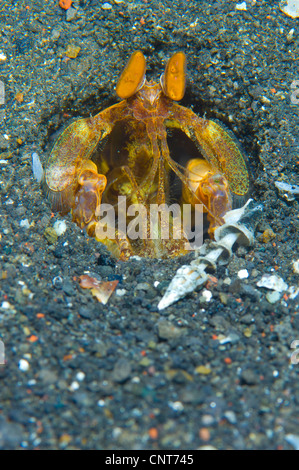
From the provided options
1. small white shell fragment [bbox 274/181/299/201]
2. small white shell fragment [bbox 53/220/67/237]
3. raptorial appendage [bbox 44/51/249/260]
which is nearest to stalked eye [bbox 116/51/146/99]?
raptorial appendage [bbox 44/51/249/260]

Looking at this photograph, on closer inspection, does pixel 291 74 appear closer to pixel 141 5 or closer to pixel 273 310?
pixel 141 5

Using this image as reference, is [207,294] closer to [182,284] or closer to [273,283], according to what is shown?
[182,284]

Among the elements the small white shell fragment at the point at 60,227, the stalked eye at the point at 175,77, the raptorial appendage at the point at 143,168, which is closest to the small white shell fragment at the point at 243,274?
the raptorial appendage at the point at 143,168

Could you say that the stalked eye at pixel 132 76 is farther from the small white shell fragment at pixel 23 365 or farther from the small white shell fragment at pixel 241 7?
the small white shell fragment at pixel 23 365

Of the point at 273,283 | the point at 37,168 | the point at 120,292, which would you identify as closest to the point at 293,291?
the point at 273,283

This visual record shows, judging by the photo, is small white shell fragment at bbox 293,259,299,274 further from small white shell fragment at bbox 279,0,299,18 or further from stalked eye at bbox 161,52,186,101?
small white shell fragment at bbox 279,0,299,18
